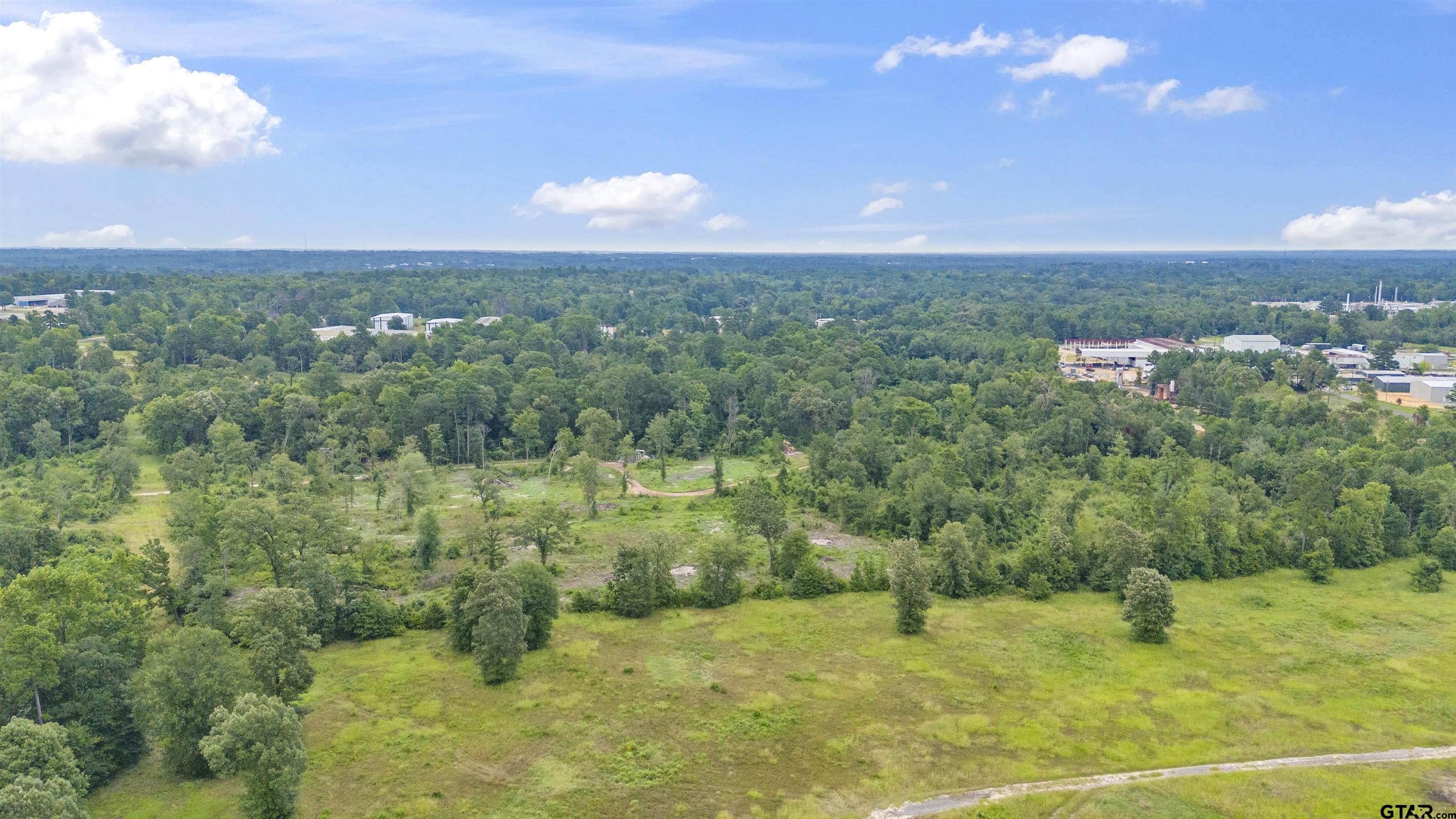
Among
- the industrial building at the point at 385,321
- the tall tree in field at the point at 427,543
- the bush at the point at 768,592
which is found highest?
the industrial building at the point at 385,321

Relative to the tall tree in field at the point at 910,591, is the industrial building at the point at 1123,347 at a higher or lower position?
higher

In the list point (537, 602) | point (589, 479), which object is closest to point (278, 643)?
point (537, 602)

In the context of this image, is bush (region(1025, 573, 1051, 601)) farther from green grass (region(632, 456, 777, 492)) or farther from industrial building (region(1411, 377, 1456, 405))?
industrial building (region(1411, 377, 1456, 405))

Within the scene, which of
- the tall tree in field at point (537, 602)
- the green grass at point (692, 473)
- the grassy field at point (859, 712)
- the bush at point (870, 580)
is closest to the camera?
the grassy field at point (859, 712)

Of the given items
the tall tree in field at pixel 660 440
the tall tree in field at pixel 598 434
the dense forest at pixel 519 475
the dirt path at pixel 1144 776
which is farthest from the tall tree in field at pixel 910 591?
the tall tree in field at pixel 598 434

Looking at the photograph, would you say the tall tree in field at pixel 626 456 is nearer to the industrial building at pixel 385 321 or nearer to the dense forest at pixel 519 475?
the dense forest at pixel 519 475

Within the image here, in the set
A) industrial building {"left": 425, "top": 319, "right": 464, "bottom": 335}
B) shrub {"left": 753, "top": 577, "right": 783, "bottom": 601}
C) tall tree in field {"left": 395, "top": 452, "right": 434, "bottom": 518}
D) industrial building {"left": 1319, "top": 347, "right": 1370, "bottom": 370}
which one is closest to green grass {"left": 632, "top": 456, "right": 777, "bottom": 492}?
tall tree in field {"left": 395, "top": 452, "right": 434, "bottom": 518}
